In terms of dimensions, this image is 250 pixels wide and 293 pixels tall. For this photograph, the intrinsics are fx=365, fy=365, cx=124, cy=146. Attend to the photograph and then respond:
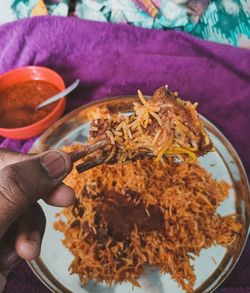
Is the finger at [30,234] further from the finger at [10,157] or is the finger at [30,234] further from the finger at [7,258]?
the finger at [10,157]

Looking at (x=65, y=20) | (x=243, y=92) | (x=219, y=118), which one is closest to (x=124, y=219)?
(x=219, y=118)

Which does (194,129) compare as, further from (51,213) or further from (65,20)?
(65,20)

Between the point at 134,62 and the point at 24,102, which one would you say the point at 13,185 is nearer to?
the point at 24,102

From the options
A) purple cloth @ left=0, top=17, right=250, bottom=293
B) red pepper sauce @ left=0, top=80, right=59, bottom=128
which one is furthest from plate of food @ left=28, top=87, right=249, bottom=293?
purple cloth @ left=0, top=17, right=250, bottom=293

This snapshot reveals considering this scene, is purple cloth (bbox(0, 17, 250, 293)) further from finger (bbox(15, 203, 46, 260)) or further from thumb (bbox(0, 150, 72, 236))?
thumb (bbox(0, 150, 72, 236))

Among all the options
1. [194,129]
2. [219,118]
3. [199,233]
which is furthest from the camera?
[219,118]

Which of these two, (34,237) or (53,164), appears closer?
(53,164)

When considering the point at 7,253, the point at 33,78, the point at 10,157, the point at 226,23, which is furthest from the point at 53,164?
the point at 226,23
